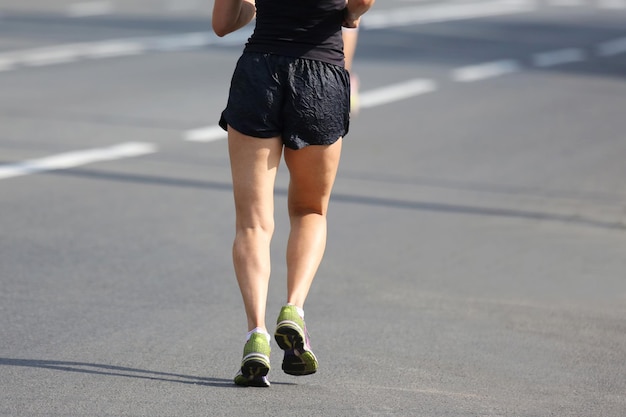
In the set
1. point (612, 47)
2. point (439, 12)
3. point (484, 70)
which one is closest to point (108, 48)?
point (484, 70)

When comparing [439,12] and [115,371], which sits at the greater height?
[115,371]

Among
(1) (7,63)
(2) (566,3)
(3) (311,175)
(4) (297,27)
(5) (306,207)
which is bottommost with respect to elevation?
(2) (566,3)

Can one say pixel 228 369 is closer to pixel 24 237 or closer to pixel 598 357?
pixel 598 357

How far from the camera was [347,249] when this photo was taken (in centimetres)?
806

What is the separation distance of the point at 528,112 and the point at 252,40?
33.6ft

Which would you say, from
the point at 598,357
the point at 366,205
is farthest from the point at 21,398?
the point at 366,205

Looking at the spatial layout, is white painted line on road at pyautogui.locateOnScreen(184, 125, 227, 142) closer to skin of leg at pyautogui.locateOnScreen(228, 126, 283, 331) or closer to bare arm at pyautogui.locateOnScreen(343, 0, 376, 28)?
skin of leg at pyautogui.locateOnScreen(228, 126, 283, 331)

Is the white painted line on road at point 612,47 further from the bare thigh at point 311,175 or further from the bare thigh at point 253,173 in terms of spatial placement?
the bare thigh at point 253,173

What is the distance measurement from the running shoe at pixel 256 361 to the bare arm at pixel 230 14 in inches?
45.8

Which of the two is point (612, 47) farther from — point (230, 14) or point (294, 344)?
point (294, 344)

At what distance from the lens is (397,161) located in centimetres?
1152

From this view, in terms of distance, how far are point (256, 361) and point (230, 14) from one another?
1.30m

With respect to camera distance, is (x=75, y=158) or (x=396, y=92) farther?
(x=396, y=92)

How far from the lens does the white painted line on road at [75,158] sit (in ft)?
33.4
